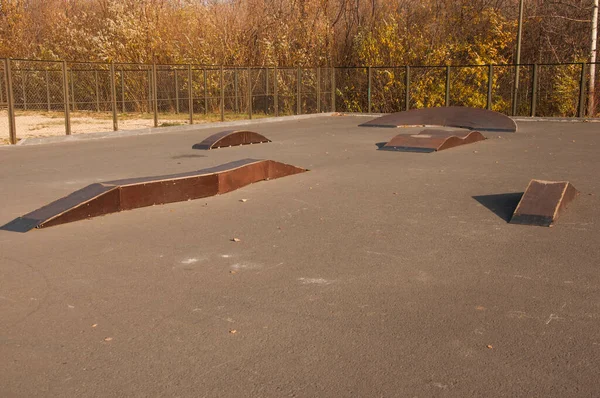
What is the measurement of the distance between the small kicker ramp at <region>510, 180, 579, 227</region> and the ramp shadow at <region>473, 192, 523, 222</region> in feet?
0.64

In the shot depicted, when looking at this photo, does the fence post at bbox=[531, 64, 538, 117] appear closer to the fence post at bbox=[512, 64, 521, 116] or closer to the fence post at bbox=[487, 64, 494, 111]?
the fence post at bbox=[512, 64, 521, 116]

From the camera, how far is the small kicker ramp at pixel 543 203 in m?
7.40

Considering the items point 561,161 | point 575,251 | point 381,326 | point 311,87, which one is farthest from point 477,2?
point 381,326

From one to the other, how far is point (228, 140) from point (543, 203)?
32.3 ft

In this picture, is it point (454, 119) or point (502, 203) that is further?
point (454, 119)

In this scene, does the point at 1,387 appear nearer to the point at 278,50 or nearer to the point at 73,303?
the point at 73,303

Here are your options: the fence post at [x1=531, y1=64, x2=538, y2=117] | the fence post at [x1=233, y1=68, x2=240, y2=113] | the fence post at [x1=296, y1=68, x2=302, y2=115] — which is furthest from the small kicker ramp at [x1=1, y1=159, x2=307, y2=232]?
the fence post at [x1=531, y1=64, x2=538, y2=117]

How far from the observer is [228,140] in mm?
16266

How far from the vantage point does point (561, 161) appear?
1319 centimetres

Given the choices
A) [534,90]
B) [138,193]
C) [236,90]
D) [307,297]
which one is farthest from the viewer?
[236,90]

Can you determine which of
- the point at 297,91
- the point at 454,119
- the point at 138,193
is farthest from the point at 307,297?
the point at 297,91

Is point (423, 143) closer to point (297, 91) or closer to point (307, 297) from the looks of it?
point (307, 297)

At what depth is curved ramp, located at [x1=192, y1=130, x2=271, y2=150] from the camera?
52.2ft

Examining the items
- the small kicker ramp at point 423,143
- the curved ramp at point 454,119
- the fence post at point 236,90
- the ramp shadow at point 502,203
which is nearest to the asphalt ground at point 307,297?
the ramp shadow at point 502,203
